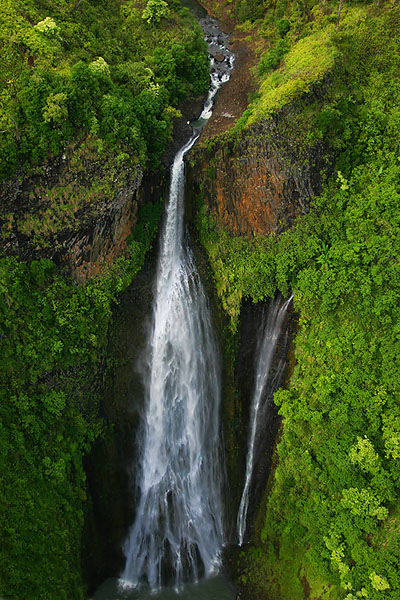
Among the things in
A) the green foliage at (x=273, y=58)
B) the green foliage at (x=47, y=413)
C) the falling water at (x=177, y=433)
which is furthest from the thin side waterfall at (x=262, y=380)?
the green foliage at (x=273, y=58)

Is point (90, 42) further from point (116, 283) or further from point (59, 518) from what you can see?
point (59, 518)

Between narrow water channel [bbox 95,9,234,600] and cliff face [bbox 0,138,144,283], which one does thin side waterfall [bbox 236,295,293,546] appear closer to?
narrow water channel [bbox 95,9,234,600]

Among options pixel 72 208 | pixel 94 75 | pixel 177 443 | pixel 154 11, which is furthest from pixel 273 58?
pixel 177 443

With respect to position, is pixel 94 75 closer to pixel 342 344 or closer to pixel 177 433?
pixel 342 344

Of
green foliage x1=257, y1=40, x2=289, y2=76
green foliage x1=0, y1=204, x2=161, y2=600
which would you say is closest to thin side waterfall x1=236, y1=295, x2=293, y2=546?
green foliage x1=0, y1=204, x2=161, y2=600

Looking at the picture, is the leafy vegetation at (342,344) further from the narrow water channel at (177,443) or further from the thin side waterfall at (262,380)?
the narrow water channel at (177,443)

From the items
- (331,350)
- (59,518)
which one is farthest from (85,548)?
(331,350)
